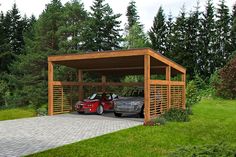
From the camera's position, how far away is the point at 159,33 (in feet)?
150

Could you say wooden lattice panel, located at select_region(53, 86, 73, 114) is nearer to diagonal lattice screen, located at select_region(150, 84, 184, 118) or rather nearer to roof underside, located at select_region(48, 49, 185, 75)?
roof underside, located at select_region(48, 49, 185, 75)

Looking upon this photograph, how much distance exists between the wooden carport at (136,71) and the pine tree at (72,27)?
33.8ft

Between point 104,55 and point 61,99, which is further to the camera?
point 61,99

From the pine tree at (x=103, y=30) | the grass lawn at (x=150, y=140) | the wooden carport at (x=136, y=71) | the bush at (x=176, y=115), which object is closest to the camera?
the grass lawn at (x=150, y=140)

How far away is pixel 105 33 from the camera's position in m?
34.8

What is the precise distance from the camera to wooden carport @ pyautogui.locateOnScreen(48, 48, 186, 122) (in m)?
13.4

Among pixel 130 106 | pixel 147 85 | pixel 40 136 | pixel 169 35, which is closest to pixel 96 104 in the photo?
pixel 130 106

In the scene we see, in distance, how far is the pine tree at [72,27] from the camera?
29.6 m

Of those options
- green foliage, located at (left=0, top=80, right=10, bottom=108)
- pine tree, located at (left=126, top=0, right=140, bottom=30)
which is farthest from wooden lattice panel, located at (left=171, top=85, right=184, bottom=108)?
pine tree, located at (left=126, top=0, right=140, bottom=30)

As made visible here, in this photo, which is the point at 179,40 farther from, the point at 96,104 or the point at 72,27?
the point at 96,104

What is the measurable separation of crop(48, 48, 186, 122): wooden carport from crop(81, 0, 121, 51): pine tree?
12.6 m

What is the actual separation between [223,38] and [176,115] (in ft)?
105

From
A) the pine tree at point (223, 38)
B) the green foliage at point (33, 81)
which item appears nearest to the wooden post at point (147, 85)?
the green foliage at point (33, 81)

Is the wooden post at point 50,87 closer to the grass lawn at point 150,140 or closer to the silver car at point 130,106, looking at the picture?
the silver car at point 130,106
